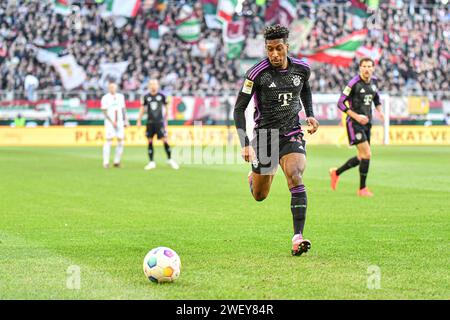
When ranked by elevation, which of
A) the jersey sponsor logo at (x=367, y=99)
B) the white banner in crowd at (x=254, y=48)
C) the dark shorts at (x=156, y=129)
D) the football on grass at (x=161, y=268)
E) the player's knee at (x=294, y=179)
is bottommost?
the dark shorts at (x=156, y=129)

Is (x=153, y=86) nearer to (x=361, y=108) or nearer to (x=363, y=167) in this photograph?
(x=361, y=108)

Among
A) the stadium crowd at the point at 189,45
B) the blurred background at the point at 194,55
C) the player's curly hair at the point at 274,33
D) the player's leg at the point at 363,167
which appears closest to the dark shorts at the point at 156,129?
the player's leg at the point at 363,167

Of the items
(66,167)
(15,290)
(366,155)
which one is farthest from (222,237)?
(66,167)

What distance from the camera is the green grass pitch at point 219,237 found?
273 inches

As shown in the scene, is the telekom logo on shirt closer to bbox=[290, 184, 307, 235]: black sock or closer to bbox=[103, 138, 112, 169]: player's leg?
bbox=[290, 184, 307, 235]: black sock

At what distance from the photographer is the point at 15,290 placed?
22.2ft

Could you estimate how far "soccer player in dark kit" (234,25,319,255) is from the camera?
9086 millimetres

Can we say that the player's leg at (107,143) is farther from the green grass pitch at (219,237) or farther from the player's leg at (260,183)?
the player's leg at (260,183)

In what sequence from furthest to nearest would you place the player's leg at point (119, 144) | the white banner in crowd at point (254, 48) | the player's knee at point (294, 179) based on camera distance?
1. the white banner in crowd at point (254, 48)
2. the player's leg at point (119, 144)
3. the player's knee at point (294, 179)

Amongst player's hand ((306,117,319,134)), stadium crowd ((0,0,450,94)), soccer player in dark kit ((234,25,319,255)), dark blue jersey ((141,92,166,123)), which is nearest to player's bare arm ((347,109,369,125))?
soccer player in dark kit ((234,25,319,255))

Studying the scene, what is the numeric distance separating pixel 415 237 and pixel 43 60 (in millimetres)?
31485

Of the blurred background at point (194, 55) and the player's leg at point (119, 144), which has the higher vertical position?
the blurred background at point (194, 55)
